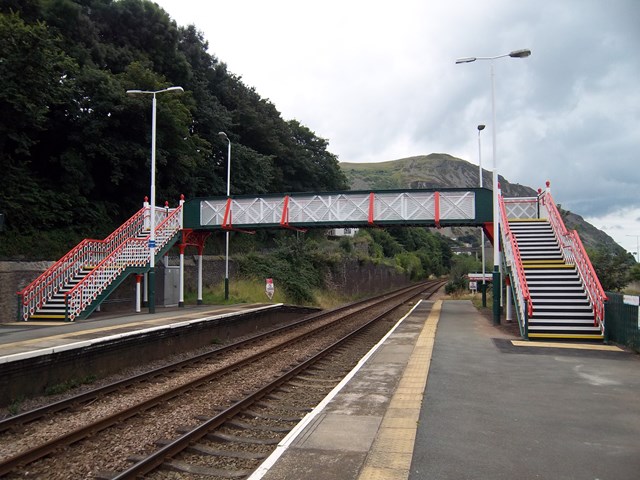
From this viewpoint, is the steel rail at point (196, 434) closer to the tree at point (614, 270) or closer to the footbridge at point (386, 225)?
the footbridge at point (386, 225)

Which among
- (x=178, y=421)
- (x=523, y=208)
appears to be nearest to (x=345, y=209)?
(x=523, y=208)

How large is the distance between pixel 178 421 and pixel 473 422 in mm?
4196

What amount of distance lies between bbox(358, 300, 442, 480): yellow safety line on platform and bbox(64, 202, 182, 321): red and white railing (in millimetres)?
11904

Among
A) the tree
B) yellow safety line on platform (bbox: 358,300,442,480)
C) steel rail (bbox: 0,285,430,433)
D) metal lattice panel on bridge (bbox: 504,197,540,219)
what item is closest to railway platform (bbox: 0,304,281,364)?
steel rail (bbox: 0,285,430,433)

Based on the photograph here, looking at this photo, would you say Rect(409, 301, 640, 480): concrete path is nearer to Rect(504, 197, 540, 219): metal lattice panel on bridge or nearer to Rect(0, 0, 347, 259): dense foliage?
Rect(504, 197, 540, 219): metal lattice panel on bridge

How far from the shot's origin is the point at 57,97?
21.6 metres

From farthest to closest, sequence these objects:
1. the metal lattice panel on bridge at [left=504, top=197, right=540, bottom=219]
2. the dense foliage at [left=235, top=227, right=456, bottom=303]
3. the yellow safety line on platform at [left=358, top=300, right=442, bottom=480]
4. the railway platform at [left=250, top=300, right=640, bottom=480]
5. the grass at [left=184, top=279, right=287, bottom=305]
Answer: the dense foliage at [left=235, top=227, right=456, bottom=303]
the grass at [left=184, top=279, right=287, bottom=305]
the metal lattice panel on bridge at [left=504, top=197, right=540, bottom=219]
the railway platform at [left=250, top=300, right=640, bottom=480]
the yellow safety line on platform at [left=358, top=300, right=442, bottom=480]

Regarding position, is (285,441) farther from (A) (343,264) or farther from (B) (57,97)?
(A) (343,264)

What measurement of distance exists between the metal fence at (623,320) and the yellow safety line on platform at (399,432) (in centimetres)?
494

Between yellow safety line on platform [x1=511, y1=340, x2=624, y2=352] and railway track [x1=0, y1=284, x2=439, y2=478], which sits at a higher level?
yellow safety line on platform [x1=511, y1=340, x2=624, y2=352]

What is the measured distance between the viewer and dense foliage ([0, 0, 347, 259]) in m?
19.5

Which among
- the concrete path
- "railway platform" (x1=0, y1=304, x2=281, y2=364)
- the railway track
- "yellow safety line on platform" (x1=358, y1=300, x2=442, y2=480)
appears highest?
"railway platform" (x1=0, y1=304, x2=281, y2=364)

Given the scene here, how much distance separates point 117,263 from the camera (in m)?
19.4

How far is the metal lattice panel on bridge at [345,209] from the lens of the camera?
20547 millimetres
